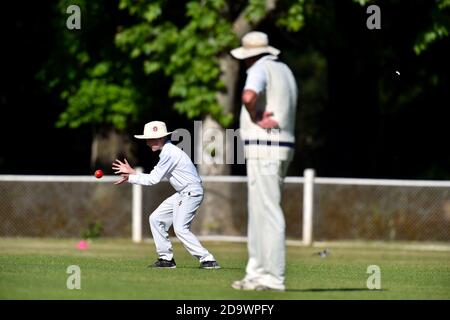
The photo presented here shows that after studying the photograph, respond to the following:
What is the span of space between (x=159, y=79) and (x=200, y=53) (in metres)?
3.87

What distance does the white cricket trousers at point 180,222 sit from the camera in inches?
643

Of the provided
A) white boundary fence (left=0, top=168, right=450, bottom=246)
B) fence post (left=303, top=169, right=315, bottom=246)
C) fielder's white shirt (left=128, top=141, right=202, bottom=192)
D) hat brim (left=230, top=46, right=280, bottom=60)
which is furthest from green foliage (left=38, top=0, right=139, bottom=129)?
hat brim (left=230, top=46, right=280, bottom=60)

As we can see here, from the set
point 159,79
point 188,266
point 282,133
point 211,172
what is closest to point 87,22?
point 159,79

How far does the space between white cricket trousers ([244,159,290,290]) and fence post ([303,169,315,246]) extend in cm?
1497

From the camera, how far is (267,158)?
13.0 meters

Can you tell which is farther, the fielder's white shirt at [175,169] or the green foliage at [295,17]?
the green foliage at [295,17]

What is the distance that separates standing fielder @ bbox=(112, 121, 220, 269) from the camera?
1628 cm

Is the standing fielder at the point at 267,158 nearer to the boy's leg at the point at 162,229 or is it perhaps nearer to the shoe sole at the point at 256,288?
the shoe sole at the point at 256,288

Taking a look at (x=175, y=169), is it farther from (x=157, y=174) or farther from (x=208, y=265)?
(x=208, y=265)

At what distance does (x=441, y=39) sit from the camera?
32188mm

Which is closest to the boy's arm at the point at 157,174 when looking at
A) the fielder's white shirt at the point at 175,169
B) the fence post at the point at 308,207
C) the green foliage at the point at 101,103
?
the fielder's white shirt at the point at 175,169

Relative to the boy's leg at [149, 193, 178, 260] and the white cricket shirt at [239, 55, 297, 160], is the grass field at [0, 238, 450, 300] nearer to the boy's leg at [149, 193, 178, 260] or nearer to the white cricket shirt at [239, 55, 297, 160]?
the boy's leg at [149, 193, 178, 260]

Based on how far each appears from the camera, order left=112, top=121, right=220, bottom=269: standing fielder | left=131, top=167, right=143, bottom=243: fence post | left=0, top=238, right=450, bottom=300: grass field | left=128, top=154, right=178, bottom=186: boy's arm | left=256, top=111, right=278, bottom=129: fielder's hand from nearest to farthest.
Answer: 1. left=256, top=111, right=278, bottom=129: fielder's hand
2. left=0, top=238, right=450, bottom=300: grass field
3. left=128, top=154, right=178, bottom=186: boy's arm
4. left=112, top=121, right=220, bottom=269: standing fielder
5. left=131, top=167, right=143, bottom=243: fence post
